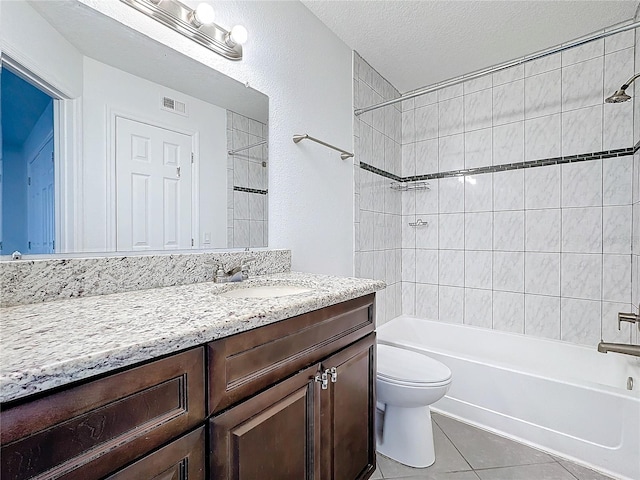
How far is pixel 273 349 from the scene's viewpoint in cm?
87

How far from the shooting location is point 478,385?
194 cm

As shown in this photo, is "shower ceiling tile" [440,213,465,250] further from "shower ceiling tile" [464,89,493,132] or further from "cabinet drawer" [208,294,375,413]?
"cabinet drawer" [208,294,375,413]

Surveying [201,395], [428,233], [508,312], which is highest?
[428,233]

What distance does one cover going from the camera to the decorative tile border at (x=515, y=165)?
2035 mm

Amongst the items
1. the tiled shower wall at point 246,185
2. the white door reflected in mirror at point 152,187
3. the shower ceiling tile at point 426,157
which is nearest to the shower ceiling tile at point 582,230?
the shower ceiling tile at point 426,157

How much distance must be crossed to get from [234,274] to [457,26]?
1992 mm

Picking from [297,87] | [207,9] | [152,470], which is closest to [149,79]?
[207,9]

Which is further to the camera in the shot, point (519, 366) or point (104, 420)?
point (519, 366)

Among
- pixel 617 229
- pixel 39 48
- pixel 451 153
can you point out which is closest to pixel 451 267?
pixel 451 153

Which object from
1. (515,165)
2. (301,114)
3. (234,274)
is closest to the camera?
(234,274)

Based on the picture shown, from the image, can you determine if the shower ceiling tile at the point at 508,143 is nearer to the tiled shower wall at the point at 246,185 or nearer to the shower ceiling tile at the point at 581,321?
the shower ceiling tile at the point at 581,321

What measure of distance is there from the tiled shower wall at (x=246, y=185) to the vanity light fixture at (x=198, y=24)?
0.27 m

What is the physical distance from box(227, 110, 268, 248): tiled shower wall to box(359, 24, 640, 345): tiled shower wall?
3.24ft

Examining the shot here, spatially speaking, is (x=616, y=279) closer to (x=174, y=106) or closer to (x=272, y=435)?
(x=272, y=435)
